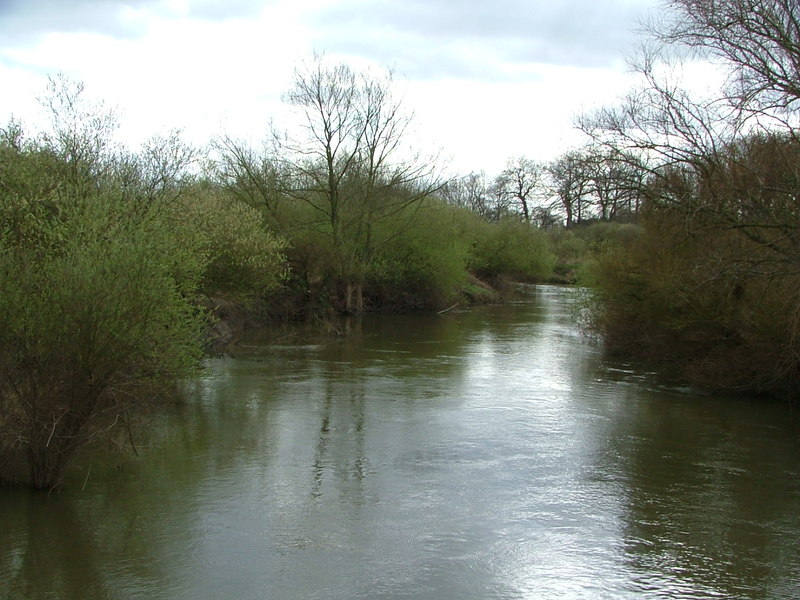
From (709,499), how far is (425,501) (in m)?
3.67

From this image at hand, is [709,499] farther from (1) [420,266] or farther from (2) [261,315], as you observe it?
(1) [420,266]

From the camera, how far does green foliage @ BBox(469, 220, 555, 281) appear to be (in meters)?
48.3

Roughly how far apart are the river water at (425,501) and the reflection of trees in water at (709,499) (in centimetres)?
3

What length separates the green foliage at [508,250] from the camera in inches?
1901

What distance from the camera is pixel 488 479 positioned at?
1012cm

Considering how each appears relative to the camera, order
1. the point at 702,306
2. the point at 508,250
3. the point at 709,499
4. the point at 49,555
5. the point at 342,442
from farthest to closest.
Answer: the point at 508,250 → the point at 702,306 → the point at 342,442 → the point at 709,499 → the point at 49,555

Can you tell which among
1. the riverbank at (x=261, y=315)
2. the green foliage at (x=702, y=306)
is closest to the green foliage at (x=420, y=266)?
the riverbank at (x=261, y=315)

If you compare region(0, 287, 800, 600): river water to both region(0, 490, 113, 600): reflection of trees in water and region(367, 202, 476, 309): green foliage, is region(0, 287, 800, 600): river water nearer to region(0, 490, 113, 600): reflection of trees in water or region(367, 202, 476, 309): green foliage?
region(0, 490, 113, 600): reflection of trees in water

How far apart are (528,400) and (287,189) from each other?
698 inches

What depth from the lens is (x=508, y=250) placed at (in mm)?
48469

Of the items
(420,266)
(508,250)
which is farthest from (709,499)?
(508,250)

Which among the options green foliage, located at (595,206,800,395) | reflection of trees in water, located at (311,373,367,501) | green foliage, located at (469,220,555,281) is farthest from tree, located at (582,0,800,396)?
green foliage, located at (469,220,555,281)

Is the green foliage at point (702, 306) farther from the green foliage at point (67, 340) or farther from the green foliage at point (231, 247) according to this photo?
the green foliage at point (231, 247)

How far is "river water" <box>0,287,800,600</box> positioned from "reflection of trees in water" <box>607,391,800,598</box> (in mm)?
32
